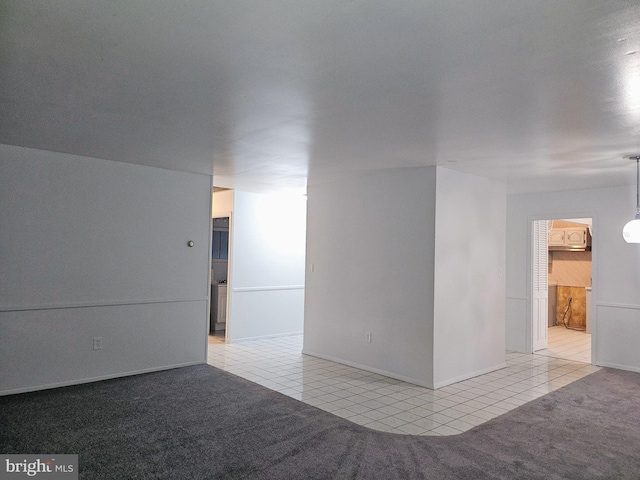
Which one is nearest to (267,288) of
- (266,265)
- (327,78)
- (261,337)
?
(266,265)

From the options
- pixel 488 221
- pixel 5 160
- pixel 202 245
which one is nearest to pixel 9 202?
pixel 5 160

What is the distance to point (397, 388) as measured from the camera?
468 cm

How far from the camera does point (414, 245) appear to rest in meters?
4.95

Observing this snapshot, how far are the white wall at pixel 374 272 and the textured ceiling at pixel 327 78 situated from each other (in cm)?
95

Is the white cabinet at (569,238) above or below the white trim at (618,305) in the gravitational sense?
above

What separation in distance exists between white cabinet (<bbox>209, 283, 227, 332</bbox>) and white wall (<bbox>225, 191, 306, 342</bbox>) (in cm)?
79

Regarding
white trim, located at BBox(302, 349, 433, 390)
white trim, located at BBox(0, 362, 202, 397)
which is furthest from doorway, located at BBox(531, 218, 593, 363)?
white trim, located at BBox(0, 362, 202, 397)

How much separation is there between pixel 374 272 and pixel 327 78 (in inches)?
128

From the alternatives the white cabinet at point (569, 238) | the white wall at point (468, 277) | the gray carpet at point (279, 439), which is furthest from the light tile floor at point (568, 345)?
the gray carpet at point (279, 439)

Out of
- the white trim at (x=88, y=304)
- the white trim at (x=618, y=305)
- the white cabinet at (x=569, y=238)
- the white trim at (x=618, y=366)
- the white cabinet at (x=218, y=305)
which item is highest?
the white cabinet at (x=569, y=238)

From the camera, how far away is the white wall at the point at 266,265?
7.02 meters

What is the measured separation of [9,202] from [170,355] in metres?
2.35

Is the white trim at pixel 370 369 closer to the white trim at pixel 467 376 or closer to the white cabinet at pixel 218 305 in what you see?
the white trim at pixel 467 376

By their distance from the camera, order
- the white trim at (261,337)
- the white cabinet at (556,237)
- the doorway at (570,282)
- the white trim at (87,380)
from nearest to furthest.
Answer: the white trim at (87,380), the white trim at (261,337), the doorway at (570,282), the white cabinet at (556,237)
